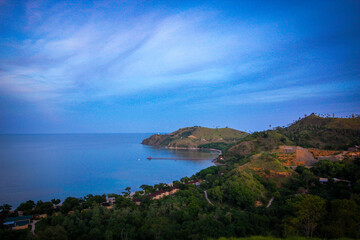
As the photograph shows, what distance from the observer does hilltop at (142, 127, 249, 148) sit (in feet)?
368

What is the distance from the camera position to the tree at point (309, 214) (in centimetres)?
1471

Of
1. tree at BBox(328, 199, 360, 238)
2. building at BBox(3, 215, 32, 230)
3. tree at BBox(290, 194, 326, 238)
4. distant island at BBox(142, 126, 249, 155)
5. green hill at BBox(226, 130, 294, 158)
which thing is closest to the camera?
tree at BBox(328, 199, 360, 238)

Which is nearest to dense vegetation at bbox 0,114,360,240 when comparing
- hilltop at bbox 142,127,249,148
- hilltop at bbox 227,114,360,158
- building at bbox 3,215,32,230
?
building at bbox 3,215,32,230

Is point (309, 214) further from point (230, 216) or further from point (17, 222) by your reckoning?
point (17, 222)

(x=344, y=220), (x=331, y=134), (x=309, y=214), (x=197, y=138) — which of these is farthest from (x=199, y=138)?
(x=344, y=220)

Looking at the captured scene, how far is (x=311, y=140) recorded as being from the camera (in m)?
56.3

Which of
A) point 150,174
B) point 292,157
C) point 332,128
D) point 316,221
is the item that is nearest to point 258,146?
point 292,157

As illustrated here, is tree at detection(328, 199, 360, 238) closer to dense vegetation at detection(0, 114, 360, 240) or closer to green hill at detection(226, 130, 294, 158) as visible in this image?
dense vegetation at detection(0, 114, 360, 240)

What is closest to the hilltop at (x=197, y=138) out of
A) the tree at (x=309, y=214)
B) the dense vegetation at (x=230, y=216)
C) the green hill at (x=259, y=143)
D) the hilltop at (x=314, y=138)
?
the green hill at (x=259, y=143)

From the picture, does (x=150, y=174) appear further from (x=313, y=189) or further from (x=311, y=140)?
(x=311, y=140)

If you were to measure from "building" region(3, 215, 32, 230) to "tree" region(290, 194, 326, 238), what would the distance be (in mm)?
24722

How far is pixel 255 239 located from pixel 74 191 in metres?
35.2

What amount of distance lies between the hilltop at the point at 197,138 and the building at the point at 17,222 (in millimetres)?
89583

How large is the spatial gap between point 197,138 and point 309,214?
106295 mm
